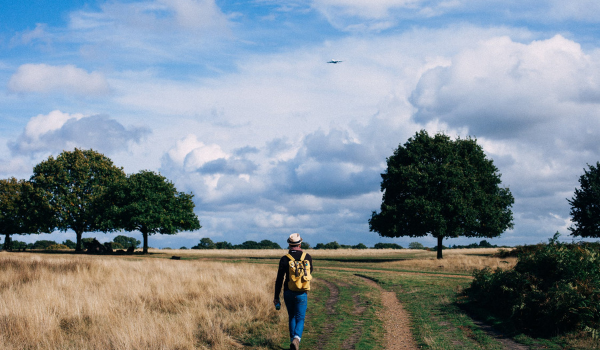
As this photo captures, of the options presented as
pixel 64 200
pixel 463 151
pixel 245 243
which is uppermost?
pixel 463 151

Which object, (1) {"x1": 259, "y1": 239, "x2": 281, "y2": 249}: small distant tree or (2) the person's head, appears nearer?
(2) the person's head

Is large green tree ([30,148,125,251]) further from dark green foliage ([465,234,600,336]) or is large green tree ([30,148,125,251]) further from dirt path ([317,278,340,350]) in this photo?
dark green foliage ([465,234,600,336])

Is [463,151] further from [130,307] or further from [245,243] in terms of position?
[245,243]

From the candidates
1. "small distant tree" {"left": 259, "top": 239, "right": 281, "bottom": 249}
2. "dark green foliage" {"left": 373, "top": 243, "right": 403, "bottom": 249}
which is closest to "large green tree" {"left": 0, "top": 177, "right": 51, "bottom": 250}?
"small distant tree" {"left": 259, "top": 239, "right": 281, "bottom": 249}

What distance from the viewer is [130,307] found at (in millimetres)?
13617

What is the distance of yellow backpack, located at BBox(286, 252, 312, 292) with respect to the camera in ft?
29.8

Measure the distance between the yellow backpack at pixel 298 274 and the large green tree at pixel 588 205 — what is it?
2053 inches

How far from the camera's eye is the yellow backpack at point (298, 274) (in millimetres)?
9094

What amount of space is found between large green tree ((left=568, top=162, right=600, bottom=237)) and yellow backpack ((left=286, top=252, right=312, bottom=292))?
52.2m

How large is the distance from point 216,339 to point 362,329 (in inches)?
159

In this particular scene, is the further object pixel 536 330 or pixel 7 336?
pixel 536 330

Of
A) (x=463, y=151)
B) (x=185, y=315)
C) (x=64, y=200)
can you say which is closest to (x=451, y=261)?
(x=463, y=151)

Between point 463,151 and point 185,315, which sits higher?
point 463,151

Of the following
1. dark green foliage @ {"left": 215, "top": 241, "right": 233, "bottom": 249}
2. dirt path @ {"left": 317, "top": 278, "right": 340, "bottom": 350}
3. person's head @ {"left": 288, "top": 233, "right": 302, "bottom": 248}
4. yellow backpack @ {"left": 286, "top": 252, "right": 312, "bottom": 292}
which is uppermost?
person's head @ {"left": 288, "top": 233, "right": 302, "bottom": 248}
